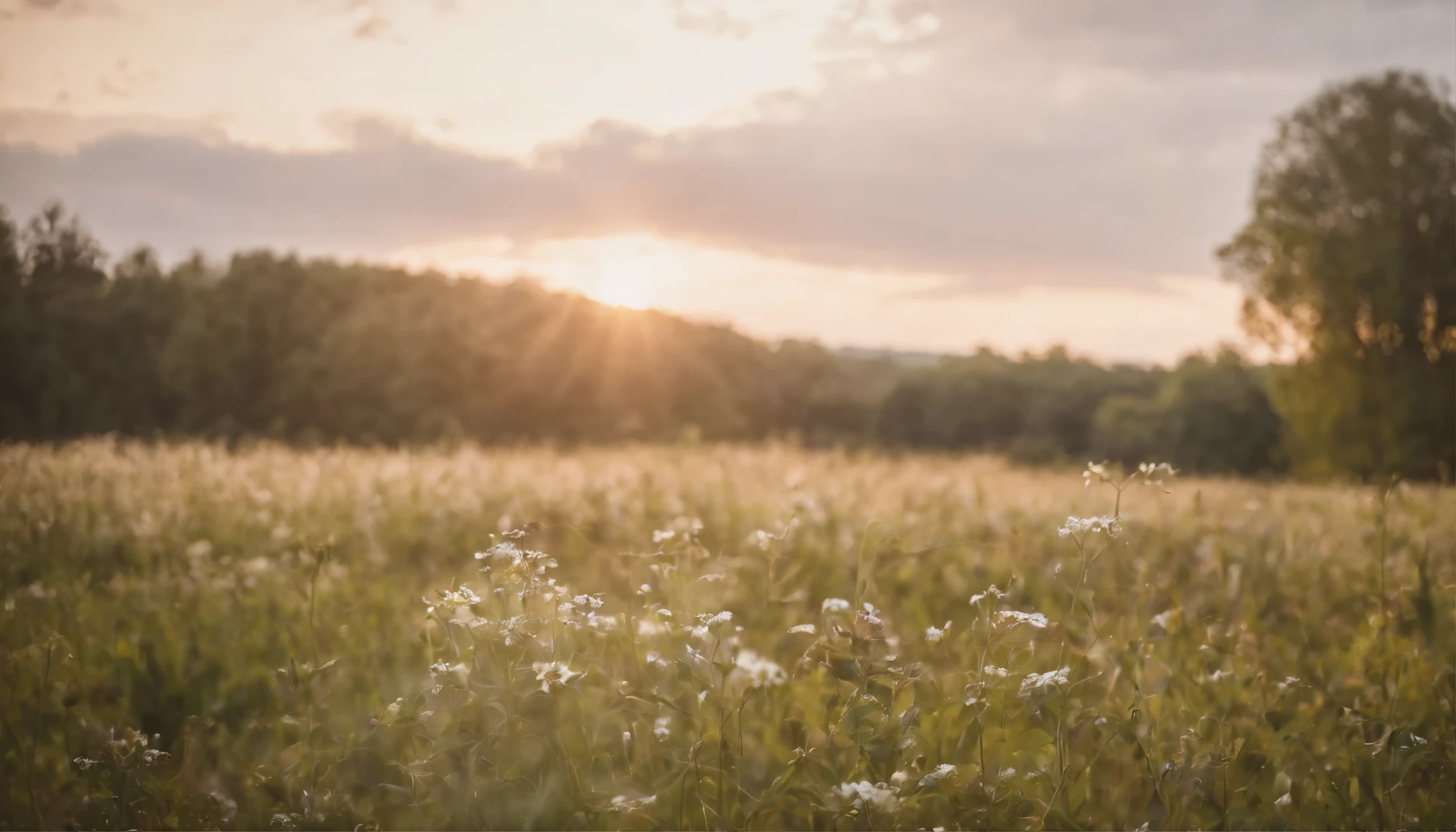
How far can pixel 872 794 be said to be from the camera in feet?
5.36

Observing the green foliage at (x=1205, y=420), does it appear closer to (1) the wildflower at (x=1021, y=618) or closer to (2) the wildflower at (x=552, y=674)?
(1) the wildflower at (x=1021, y=618)

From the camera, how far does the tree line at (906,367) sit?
11.2m

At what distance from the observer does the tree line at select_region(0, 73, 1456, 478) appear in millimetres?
11156

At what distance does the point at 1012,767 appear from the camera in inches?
82.3

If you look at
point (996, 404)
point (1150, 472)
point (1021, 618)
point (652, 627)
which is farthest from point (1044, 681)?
point (996, 404)

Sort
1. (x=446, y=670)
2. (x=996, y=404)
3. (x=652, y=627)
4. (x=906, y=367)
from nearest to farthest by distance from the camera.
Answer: (x=446, y=670)
(x=652, y=627)
(x=996, y=404)
(x=906, y=367)

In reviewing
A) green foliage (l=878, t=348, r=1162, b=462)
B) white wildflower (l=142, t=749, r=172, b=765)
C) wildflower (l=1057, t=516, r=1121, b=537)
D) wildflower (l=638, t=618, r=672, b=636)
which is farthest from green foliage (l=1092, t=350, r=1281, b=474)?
white wildflower (l=142, t=749, r=172, b=765)

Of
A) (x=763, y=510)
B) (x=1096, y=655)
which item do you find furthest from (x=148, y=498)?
(x=1096, y=655)

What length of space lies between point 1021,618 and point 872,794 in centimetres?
45

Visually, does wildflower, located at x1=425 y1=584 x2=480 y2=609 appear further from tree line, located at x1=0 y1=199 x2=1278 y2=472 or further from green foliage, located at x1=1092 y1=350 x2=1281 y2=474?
green foliage, located at x1=1092 y1=350 x2=1281 y2=474

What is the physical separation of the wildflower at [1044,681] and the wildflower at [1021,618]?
0.09m

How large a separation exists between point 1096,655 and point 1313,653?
144 cm

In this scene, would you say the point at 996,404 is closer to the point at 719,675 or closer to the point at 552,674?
the point at 719,675

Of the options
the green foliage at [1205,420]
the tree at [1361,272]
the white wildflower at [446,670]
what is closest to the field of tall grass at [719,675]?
the white wildflower at [446,670]
